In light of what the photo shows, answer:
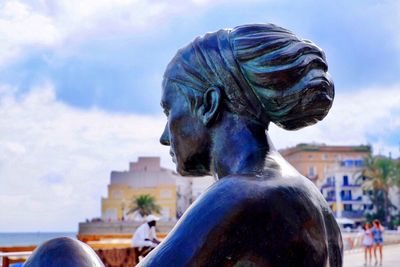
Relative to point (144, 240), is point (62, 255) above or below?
above

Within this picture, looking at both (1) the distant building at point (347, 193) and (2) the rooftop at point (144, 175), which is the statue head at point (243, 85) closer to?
(1) the distant building at point (347, 193)

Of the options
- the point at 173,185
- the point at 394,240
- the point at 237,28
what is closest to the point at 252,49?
the point at 237,28

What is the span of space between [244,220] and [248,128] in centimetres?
28

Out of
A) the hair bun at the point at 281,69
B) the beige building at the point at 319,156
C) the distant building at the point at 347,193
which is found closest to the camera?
the hair bun at the point at 281,69

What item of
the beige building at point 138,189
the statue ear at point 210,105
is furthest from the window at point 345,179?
the statue ear at point 210,105

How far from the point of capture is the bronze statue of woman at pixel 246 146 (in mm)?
969

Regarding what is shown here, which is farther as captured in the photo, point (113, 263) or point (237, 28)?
point (113, 263)

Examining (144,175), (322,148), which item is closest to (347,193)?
(322,148)

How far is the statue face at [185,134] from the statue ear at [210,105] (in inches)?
0.9

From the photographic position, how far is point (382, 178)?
197 ft

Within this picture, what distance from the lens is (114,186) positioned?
8244 centimetres

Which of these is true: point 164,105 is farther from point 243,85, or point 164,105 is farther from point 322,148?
point 322,148

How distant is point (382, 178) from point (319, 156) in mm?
25940

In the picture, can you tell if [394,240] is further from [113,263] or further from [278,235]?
[278,235]
